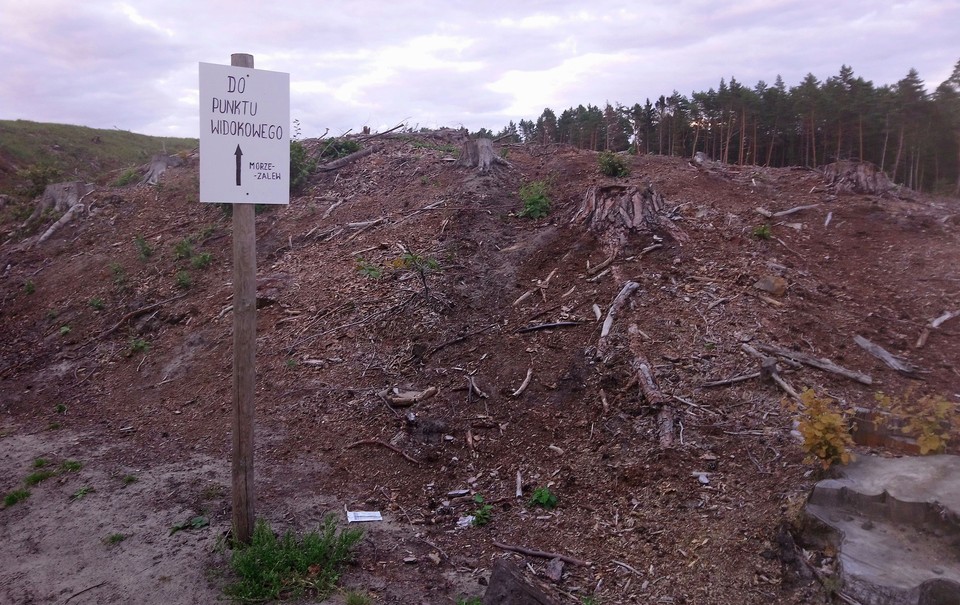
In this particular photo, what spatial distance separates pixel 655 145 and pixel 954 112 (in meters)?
7.92

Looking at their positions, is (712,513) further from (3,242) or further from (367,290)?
(3,242)

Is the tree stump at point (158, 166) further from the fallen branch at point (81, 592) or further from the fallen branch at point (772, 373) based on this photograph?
the fallen branch at point (772, 373)

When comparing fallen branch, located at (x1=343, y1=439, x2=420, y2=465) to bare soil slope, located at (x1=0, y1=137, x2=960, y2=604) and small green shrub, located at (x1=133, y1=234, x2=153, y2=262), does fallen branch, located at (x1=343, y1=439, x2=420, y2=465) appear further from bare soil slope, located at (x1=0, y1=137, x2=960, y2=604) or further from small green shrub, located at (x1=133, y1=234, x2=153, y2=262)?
small green shrub, located at (x1=133, y1=234, x2=153, y2=262)

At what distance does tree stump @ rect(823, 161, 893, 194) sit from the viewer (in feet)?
27.2

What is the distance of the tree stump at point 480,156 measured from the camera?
1039cm

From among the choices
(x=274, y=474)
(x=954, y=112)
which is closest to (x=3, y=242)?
(x=274, y=474)

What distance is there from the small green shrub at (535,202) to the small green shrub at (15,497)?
20.3 ft

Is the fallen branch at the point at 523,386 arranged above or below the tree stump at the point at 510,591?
above

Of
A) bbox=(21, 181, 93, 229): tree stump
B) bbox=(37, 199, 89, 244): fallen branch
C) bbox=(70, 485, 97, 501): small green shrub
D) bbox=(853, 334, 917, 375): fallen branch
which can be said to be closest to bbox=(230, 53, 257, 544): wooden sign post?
bbox=(70, 485, 97, 501): small green shrub

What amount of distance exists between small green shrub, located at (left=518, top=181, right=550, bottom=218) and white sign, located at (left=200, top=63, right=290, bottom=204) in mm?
4934

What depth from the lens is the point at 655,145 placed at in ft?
50.5

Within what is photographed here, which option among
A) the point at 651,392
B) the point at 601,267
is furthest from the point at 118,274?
the point at 651,392

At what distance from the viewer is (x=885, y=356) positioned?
5.19 metres

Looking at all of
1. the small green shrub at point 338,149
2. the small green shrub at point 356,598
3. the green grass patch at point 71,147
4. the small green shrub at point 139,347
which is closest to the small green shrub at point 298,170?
the small green shrub at point 338,149
